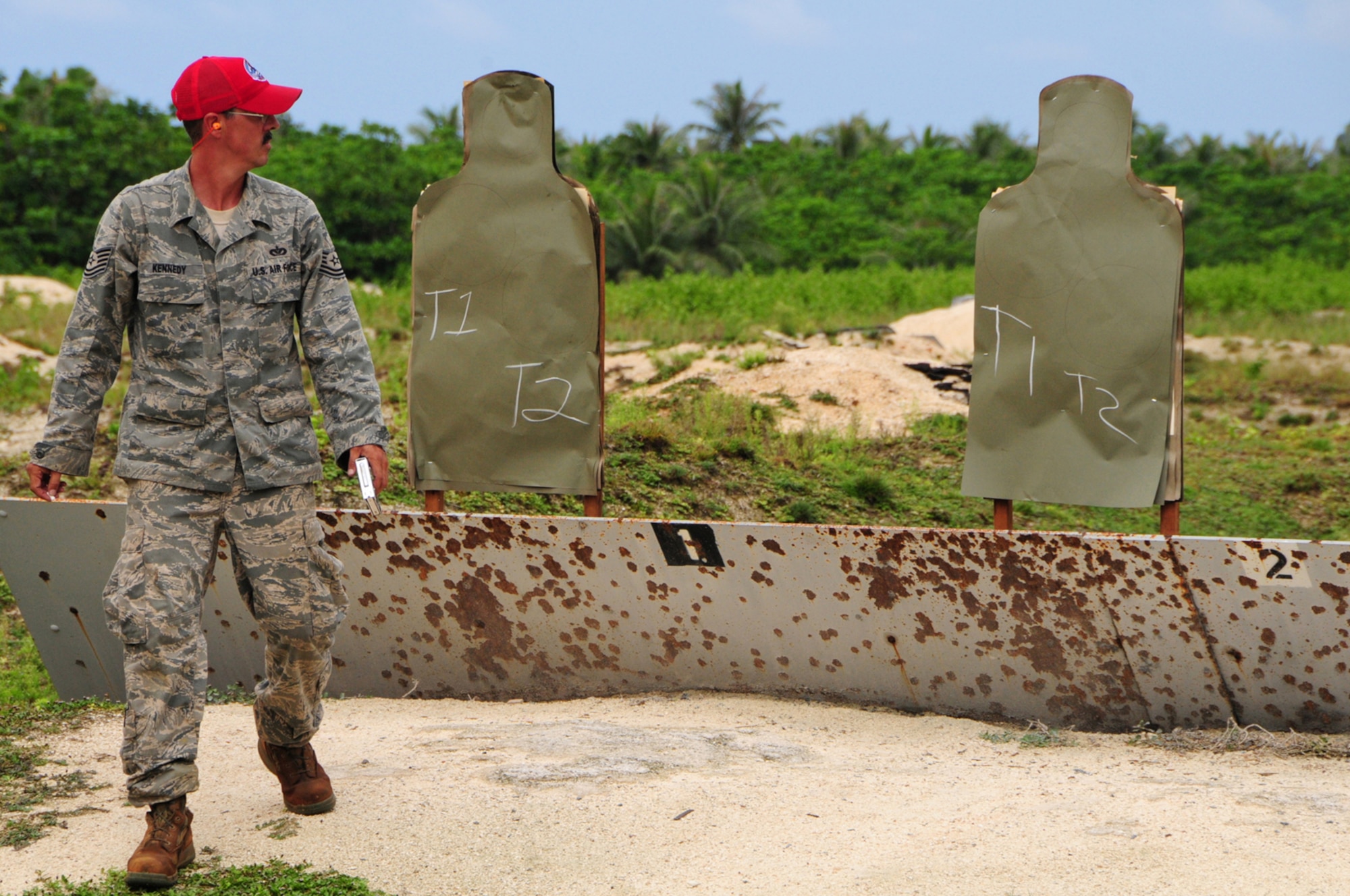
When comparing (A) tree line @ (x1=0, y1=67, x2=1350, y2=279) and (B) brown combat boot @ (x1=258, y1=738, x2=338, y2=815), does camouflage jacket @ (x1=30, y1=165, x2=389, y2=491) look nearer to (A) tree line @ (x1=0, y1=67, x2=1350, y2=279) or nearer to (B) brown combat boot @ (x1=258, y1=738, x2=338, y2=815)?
(B) brown combat boot @ (x1=258, y1=738, x2=338, y2=815)

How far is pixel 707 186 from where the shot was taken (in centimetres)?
2491

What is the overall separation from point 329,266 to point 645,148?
98.9 ft

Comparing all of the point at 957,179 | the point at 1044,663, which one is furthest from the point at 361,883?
the point at 957,179

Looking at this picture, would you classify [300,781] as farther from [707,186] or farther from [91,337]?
[707,186]

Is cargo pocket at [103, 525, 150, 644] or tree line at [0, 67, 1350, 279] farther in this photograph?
tree line at [0, 67, 1350, 279]

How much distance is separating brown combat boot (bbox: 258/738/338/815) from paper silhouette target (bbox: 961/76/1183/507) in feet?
8.42

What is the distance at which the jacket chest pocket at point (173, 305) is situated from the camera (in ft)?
9.19

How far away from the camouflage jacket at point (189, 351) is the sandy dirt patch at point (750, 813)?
0.89 metres

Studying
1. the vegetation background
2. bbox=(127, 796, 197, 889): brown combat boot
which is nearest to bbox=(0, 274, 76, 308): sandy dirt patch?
the vegetation background

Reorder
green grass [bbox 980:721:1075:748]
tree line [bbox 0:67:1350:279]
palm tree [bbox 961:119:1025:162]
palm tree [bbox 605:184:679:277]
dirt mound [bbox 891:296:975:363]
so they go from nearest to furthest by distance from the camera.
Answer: green grass [bbox 980:721:1075:748] < dirt mound [bbox 891:296:975:363] < tree line [bbox 0:67:1350:279] < palm tree [bbox 605:184:679:277] < palm tree [bbox 961:119:1025:162]

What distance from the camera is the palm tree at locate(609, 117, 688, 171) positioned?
105ft

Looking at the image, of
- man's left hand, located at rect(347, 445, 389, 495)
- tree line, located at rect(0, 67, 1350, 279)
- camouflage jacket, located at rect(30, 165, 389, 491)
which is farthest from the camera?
tree line, located at rect(0, 67, 1350, 279)

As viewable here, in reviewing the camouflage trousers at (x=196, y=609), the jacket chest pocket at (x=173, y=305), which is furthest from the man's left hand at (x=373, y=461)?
the jacket chest pocket at (x=173, y=305)

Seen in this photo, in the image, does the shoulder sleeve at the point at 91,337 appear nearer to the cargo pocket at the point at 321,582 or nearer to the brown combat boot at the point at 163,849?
the cargo pocket at the point at 321,582
